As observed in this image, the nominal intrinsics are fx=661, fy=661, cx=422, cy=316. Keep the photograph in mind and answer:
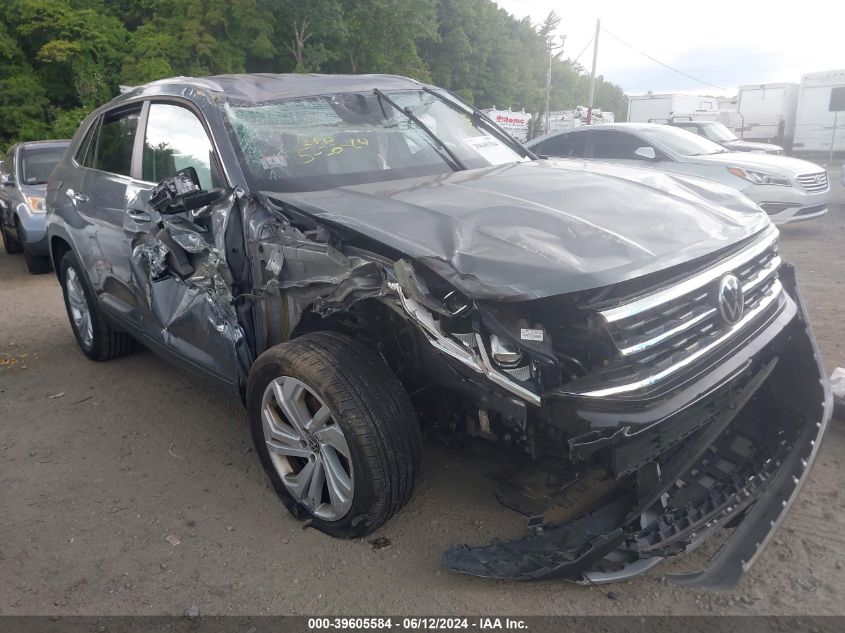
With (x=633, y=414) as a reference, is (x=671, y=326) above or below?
above

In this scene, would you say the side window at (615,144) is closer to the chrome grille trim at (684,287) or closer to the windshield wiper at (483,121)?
the windshield wiper at (483,121)

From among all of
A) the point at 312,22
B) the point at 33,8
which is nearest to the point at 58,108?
the point at 33,8

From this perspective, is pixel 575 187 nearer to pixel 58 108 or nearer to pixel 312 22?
pixel 58 108

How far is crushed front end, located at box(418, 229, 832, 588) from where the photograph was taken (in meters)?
2.11

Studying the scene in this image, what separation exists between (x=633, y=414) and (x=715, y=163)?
7417mm

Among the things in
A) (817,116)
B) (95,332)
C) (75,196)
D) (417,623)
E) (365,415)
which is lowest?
(417,623)

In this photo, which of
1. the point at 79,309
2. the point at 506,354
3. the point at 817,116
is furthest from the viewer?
the point at 817,116

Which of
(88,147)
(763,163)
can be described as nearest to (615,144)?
(763,163)

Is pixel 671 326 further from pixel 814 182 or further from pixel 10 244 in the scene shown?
pixel 10 244

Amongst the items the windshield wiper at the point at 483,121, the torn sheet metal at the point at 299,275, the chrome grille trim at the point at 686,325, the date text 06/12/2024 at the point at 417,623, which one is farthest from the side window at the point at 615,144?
the date text 06/12/2024 at the point at 417,623

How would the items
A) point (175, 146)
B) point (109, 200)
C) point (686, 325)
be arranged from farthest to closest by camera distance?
point (109, 200) → point (175, 146) → point (686, 325)

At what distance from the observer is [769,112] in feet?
81.6

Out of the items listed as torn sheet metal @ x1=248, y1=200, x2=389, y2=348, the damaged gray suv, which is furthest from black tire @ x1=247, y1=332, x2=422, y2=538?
torn sheet metal @ x1=248, y1=200, x2=389, y2=348

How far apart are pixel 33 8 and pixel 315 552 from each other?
2764cm
